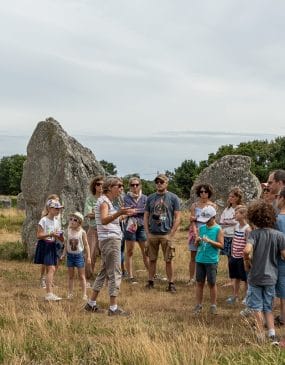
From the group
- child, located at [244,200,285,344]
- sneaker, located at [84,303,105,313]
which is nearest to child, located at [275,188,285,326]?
child, located at [244,200,285,344]

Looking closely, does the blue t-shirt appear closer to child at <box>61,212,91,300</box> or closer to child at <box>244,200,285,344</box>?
child at <box>244,200,285,344</box>

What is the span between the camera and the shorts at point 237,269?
29.0 feet

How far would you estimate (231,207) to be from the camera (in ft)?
32.2

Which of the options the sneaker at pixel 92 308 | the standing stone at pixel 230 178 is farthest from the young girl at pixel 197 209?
the standing stone at pixel 230 178

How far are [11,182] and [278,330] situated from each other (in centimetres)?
6283

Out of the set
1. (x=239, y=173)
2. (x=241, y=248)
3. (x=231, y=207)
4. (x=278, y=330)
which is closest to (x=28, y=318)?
(x=278, y=330)

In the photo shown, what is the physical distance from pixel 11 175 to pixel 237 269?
6135 centimetres

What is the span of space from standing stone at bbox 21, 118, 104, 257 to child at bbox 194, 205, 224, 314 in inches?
198

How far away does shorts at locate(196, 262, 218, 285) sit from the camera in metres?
7.99

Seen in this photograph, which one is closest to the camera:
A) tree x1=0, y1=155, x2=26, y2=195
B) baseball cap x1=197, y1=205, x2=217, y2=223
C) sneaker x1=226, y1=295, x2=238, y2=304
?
baseball cap x1=197, y1=205, x2=217, y2=223

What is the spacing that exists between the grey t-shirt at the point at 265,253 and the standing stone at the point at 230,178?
9.00 metres

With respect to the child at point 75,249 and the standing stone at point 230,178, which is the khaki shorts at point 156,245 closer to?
the child at point 75,249

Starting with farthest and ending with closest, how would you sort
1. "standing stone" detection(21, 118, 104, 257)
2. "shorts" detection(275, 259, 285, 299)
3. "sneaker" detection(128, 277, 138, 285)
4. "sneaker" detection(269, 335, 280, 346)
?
"standing stone" detection(21, 118, 104, 257), "sneaker" detection(128, 277, 138, 285), "shorts" detection(275, 259, 285, 299), "sneaker" detection(269, 335, 280, 346)

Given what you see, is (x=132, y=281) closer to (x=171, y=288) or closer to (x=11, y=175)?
(x=171, y=288)
